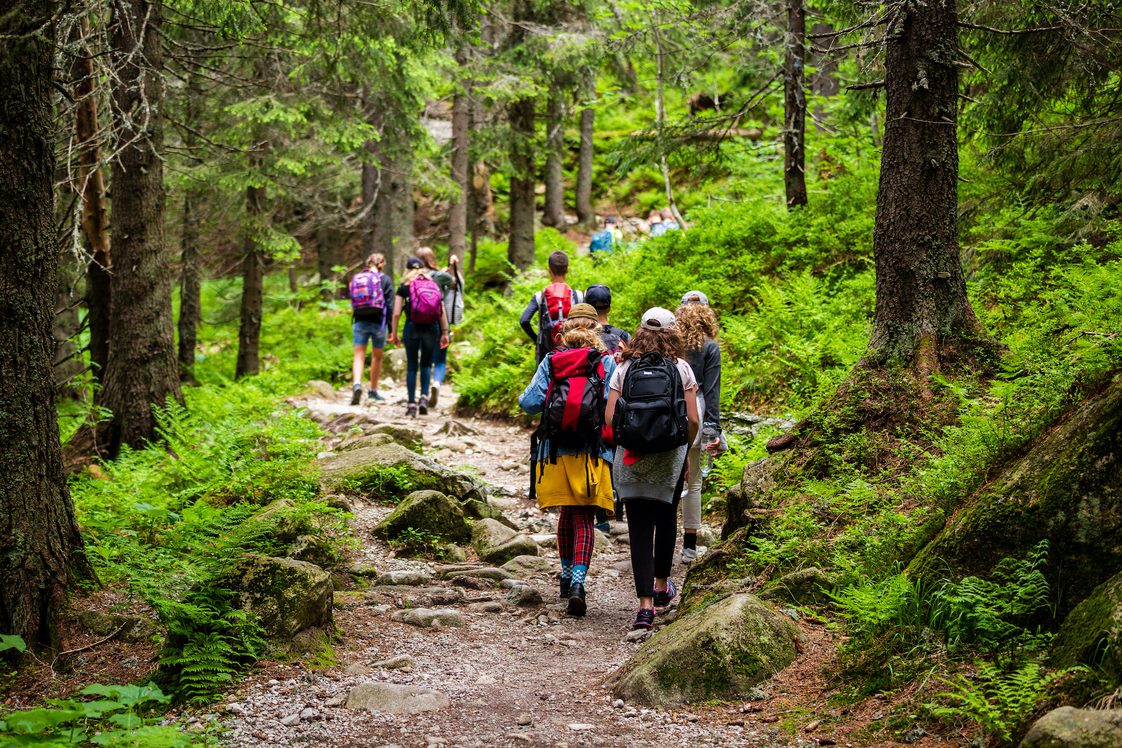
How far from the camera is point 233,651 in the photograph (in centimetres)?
490

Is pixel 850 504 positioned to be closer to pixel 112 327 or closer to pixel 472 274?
pixel 112 327

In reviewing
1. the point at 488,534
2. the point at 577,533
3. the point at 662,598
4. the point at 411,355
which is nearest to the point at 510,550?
the point at 488,534

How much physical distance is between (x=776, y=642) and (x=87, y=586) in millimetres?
4230

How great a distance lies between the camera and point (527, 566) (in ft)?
26.1

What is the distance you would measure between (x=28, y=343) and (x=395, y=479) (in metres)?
4.70

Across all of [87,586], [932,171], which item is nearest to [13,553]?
[87,586]

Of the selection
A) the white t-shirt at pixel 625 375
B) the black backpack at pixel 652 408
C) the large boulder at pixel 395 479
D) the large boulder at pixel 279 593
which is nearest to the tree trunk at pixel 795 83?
the large boulder at pixel 395 479

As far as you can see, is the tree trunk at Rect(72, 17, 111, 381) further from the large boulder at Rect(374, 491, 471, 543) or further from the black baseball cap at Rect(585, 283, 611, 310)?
the black baseball cap at Rect(585, 283, 611, 310)

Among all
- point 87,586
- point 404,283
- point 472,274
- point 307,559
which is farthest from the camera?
point 472,274

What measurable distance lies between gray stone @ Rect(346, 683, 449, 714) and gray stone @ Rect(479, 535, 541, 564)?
3117 mm

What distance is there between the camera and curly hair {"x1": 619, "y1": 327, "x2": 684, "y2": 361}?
627cm

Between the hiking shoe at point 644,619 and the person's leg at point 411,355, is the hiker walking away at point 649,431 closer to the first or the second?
the hiking shoe at point 644,619

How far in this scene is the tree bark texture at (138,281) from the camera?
10.1m

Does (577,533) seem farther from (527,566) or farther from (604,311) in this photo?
(604,311)
